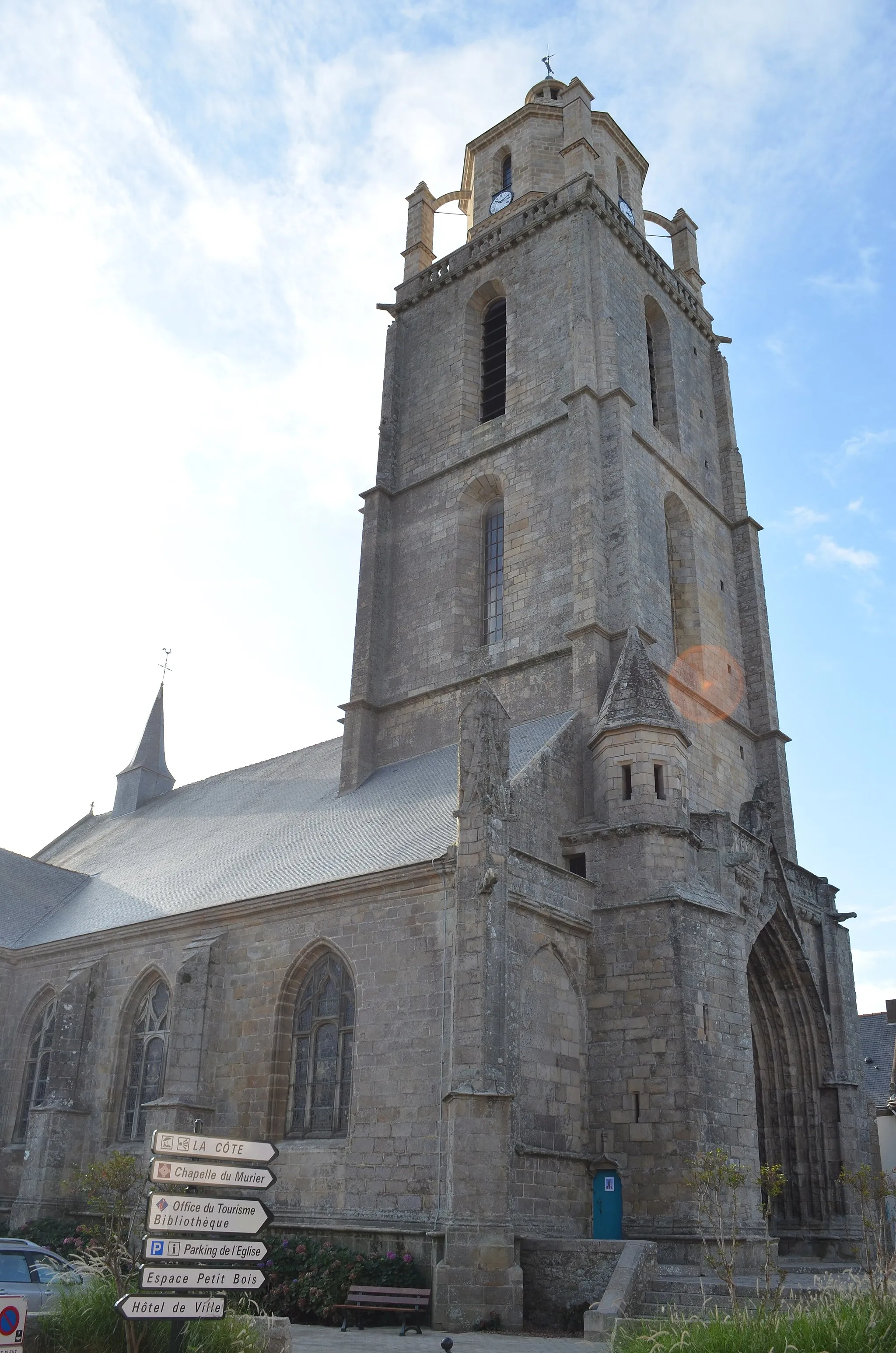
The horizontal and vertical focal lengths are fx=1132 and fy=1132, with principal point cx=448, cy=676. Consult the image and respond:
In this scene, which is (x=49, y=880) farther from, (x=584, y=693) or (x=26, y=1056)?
(x=584, y=693)

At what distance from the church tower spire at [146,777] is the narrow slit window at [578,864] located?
685 inches

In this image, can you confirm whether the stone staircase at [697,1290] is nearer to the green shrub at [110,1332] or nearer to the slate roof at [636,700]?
the green shrub at [110,1332]

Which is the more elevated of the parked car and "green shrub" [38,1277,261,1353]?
the parked car

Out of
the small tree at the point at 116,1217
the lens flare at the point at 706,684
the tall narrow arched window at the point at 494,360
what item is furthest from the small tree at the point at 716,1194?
the tall narrow arched window at the point at 494,360

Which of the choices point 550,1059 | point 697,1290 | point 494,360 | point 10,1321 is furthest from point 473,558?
point 10,1321

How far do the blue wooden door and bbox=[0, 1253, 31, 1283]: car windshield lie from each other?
8.03 meters

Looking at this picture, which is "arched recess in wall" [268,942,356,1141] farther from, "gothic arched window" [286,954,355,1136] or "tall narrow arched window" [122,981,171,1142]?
"tall narrow arched window" [122,981,171,1142]

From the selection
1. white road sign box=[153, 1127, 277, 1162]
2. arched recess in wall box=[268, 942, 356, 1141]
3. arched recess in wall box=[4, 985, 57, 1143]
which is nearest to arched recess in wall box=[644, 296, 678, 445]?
arched recess in wall box=[268, 942, 356, 1141]

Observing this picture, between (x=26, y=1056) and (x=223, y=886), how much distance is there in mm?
6844

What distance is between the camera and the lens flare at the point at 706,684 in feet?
77.9

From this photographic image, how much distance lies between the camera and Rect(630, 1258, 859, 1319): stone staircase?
12.7 meters

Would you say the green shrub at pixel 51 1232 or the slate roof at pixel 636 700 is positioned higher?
the slate roof at pixel 636 700

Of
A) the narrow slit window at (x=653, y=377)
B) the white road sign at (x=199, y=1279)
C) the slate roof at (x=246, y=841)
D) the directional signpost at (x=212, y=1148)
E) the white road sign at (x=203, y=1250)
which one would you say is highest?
the narrow slit window at (x=653, y=377)

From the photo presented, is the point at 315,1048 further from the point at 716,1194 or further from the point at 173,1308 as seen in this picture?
the point at 173,1308
